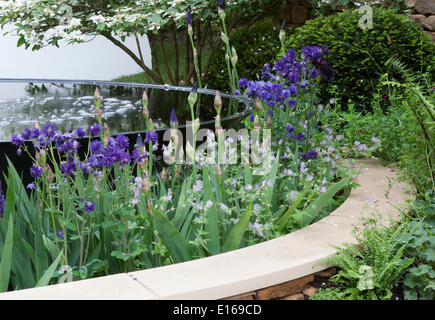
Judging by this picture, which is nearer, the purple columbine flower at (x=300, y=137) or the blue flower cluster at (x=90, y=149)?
the blue flower cluster at (x=90, y=149)

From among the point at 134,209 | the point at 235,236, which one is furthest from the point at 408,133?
the point at 134,209

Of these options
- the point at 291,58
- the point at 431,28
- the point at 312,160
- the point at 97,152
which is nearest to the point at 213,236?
the point at 97,152

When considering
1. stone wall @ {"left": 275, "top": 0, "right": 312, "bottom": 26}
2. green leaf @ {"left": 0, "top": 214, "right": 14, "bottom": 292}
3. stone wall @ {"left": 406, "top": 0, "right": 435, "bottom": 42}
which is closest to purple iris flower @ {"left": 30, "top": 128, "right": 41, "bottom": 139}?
green leaf @ {"left": 0, "top": 214, "right": 14, "bottom": 292}

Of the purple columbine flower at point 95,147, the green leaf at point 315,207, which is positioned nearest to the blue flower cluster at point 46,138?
the purple columbine flower at point 95,147

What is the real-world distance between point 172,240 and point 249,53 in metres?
4.81

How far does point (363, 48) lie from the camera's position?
15.7ft

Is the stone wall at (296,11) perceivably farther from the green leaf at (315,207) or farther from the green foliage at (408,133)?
the green leaf at (315,207)

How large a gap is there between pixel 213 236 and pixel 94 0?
560 cm

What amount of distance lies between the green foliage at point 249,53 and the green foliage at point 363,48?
1.58 metres

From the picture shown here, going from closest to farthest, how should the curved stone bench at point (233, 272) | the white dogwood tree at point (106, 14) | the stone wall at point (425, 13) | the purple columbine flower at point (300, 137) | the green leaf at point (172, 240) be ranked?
the curved stone bench at point (233, 272), the green leaf at point (172, 240), the purple columbine flower at point (300, 137), the white dogwood tree at point (106, 14), the stone wall at point (425, 13)

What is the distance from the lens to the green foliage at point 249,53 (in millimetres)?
6590

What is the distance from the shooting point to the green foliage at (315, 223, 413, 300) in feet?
6.68

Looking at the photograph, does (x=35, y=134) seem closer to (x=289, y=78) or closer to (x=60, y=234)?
(x=60, y=234)

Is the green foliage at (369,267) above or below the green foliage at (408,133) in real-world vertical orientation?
below
